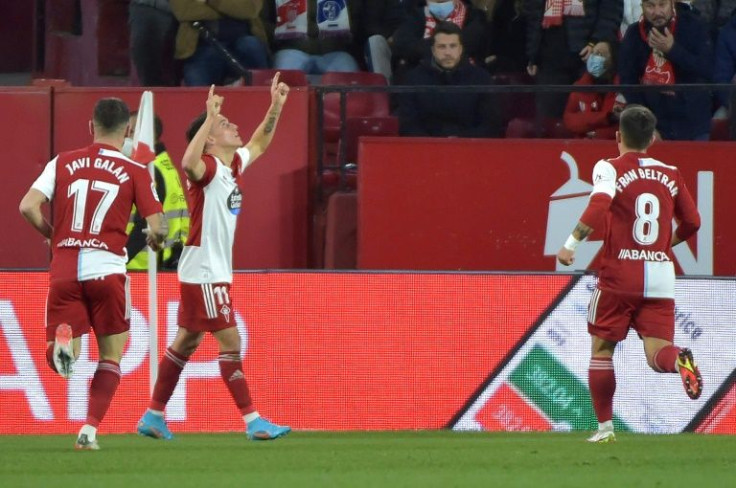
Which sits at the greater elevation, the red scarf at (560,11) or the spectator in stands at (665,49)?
the red scarf at (560,11)

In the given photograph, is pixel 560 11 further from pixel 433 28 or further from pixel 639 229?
pixel 639 229

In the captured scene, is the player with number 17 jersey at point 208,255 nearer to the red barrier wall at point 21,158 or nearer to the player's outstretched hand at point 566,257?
the player's outstretched hand at point 566,257

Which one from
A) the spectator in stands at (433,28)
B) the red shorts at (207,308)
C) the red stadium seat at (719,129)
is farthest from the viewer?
the spectator in stands at (433,28)

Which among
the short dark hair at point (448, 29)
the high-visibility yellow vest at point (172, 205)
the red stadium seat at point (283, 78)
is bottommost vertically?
the high-visibility yellow vest at point (172, 205)

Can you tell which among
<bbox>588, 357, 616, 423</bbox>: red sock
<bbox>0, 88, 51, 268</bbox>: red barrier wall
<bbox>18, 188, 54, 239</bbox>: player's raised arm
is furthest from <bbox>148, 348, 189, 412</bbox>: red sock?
<bbox>0, 88, 51, 268</bbox>: red barrier wall

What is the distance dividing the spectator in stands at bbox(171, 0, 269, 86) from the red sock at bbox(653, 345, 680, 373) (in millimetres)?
5718

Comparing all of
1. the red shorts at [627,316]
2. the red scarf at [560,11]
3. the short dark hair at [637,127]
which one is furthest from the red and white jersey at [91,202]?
the red scarf at [560,11]

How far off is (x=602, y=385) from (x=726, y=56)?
4.92 m

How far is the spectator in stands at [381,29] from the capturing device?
1470cm

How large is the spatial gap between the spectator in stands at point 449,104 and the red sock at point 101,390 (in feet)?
13.8

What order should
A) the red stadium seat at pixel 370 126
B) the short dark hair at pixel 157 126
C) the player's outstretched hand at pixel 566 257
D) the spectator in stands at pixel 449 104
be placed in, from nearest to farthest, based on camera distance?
the player's outstretched hand at pixel 566 257 → the short dark hair at pixel 157 126 → the spectator in stands at pixel 449 104 → the red stadium seat at pixel 370 126

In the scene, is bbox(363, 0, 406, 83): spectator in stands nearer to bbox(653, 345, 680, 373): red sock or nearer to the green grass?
the green grass

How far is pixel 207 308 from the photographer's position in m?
9.85

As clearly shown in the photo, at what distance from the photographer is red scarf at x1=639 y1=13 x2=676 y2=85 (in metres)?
13.3
